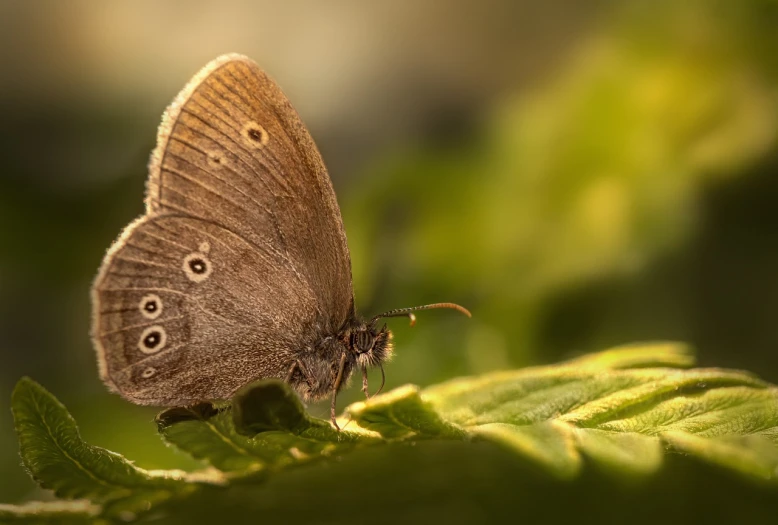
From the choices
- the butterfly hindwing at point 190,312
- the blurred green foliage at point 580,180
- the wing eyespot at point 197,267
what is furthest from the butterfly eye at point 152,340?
the blurred green foliage at point 580,180

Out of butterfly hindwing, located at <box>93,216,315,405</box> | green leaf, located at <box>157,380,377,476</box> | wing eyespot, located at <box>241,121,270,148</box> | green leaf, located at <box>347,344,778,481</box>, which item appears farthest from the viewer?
wing eyespot, located at <box>241,121,270,148</box>

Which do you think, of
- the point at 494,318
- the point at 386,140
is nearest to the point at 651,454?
the point at 494,318

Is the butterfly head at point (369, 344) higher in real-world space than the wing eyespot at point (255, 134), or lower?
lower

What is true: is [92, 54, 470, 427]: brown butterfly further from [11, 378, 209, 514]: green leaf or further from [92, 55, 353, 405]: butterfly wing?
[11, 378, 209, 514]: green leaf

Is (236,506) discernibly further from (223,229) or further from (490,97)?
(490,97)

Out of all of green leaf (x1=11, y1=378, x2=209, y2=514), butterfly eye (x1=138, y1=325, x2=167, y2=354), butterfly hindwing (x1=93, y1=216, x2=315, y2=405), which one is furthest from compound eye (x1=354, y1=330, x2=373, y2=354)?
green leaf (x1=11, y1=378, x2=209, y2=514)

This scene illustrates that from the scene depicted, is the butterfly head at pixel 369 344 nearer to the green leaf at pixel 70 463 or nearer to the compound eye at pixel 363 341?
the compound eye at pixel 363 341

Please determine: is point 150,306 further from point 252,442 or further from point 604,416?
point 604,416

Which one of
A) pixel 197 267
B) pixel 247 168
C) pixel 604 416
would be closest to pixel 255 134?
pixel 247 168
